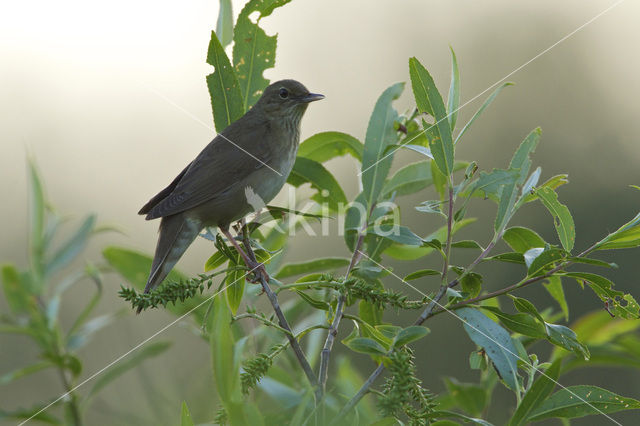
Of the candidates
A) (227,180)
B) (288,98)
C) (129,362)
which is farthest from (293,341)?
(288,98)

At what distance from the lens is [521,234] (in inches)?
81.8

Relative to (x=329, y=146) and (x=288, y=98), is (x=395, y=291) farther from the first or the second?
(x=288, y=98)

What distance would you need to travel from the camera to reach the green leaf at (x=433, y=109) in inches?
74.7

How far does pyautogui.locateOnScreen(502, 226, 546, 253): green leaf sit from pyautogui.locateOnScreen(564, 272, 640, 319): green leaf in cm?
20

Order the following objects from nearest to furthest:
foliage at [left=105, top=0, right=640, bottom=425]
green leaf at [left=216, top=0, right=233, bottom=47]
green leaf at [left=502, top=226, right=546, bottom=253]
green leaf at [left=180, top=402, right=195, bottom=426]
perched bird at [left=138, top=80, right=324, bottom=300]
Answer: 1. green leaf at [left=180, top=402, right=195, bottom=426]
2. foliage at [left=105, top=0, right=640, bottom=425]
3. green leaf at [left=502, top=226, right=546, bottom=253]
4. green leaf at [left=216, top=0, right=233, bottom=47]
5. perched bird at [left=138, top=80, right=324, bottom=300]

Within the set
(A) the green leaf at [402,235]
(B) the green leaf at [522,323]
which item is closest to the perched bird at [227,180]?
(A) the green leaf at [402,235]

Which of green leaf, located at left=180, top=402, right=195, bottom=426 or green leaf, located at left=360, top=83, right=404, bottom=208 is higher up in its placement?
green leaf, located at left=360, top=83, right=404, bottom=208

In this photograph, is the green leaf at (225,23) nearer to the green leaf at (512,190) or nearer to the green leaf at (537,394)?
the green leaf at (512,190)

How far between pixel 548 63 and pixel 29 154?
12.6 meters

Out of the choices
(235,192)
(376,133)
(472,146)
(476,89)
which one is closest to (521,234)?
(376,133)

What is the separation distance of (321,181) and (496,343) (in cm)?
89

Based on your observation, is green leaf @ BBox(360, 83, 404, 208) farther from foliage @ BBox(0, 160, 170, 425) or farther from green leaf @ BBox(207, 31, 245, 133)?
foliage @ BBox(0, 160, 170, 425)

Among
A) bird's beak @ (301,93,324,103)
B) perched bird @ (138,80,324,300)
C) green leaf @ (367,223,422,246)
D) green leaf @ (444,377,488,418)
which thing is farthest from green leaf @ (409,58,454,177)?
bird's beak @ (301,93,324,103)

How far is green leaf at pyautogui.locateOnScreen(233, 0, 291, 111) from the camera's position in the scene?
2.46m
